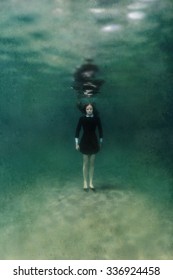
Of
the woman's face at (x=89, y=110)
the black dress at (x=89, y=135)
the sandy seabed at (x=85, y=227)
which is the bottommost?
the sandy seabed at (x=85, y=227)

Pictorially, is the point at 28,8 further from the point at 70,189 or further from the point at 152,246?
the point at 152,246

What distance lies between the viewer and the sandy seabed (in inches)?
266

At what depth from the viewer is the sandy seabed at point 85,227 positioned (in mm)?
6746

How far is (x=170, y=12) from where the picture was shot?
40.5 ft

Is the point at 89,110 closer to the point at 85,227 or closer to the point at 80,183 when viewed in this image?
the point at 85,227

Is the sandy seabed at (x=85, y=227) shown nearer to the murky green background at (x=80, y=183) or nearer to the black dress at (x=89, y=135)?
the murky green background at (x=80, y=183)

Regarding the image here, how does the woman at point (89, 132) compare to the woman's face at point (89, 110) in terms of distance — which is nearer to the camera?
the woman's face at point (89, 110)

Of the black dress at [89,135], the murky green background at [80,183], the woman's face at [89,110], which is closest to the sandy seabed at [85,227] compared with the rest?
the murky green background at [80,183]

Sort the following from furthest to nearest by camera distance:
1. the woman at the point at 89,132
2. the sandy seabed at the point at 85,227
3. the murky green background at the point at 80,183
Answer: the woman at the point at 89,132 < the murky green background at the point at 80,183 < the sandy seabed at the point at 85,227

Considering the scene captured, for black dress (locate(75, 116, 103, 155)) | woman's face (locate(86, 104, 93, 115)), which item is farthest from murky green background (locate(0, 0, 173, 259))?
woman's face (locate(86, 104, 93, 115))

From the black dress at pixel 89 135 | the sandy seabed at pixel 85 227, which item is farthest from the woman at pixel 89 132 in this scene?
the sandy seabed at pixel 85 227

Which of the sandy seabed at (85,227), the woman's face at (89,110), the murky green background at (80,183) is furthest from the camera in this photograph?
the woman's face at (89,110)

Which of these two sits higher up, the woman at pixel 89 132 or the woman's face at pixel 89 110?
the woman's face at pixel 89 110
